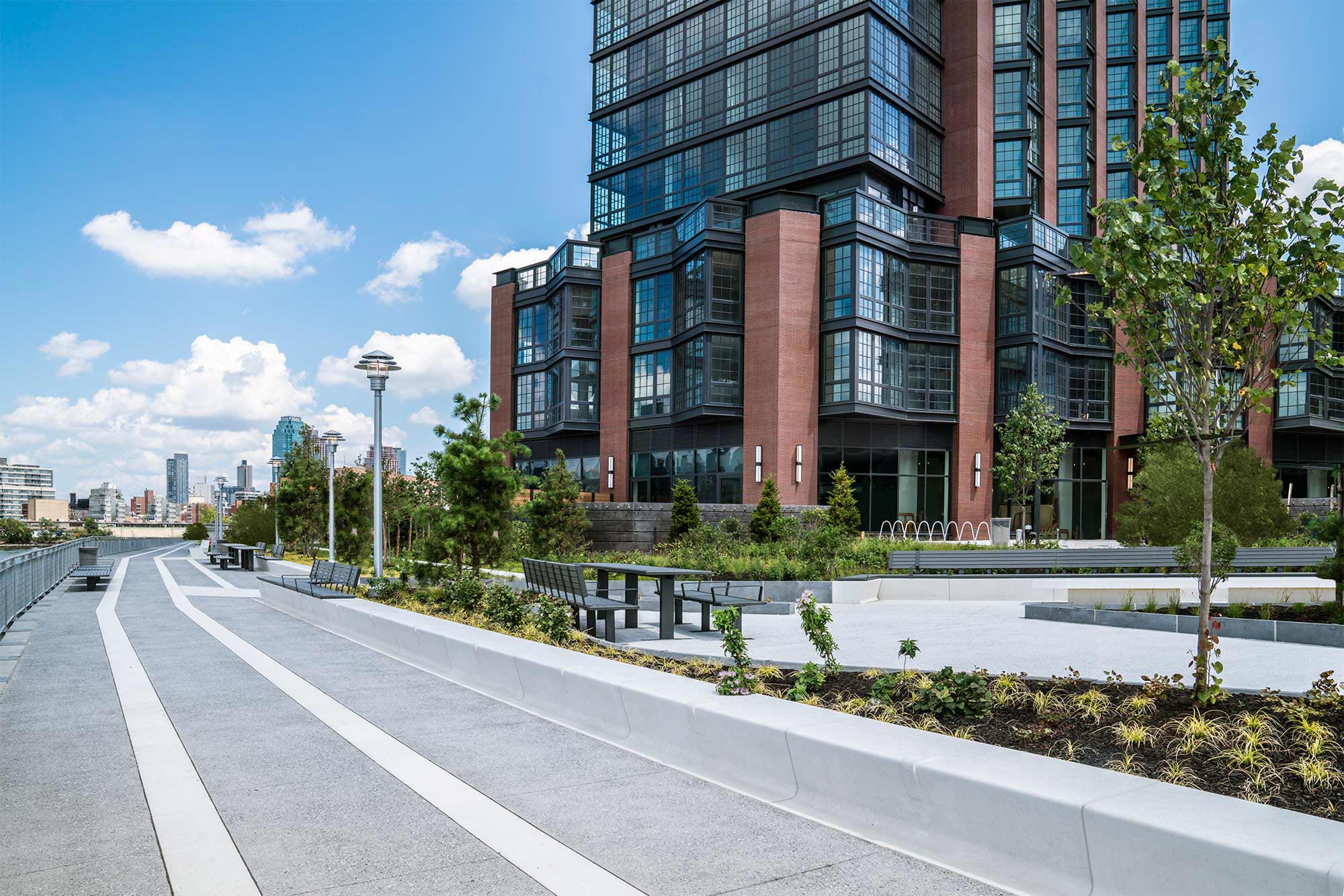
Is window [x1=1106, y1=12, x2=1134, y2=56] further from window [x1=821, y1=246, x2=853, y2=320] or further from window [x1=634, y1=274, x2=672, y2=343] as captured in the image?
window [x1=634, y1=274, x2=672, y2=343]

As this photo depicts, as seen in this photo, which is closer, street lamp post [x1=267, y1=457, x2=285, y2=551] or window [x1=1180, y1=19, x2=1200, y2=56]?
street lamp post [x1=267, y1=457, x2=285, y2=551]

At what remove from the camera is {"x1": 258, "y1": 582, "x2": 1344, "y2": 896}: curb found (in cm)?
377

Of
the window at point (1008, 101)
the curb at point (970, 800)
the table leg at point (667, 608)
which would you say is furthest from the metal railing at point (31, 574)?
the window at point (1008, 101)

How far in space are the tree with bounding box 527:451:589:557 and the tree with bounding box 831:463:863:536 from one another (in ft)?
28.6

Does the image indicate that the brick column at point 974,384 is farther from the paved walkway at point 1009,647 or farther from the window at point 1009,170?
the paved walkway at point 1009,647

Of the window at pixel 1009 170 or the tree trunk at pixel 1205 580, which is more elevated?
the window at pixel 1009 170

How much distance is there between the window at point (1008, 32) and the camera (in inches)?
1779

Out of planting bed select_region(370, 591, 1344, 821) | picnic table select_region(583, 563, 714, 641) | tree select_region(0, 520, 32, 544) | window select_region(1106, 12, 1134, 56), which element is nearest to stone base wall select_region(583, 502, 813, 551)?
picnic table select_region(583, 563, 714, 641)

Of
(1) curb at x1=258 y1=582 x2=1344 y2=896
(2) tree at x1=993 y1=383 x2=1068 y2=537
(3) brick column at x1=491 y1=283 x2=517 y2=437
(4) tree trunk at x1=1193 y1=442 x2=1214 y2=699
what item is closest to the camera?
(1) curb at x1=258 y1=582 x2=1344 y2=896

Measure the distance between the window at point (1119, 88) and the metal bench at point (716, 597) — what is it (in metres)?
48.0

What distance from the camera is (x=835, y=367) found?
36.7m

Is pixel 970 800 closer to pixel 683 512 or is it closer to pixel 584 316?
pixel 683 512

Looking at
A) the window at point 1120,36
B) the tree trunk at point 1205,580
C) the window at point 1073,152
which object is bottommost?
the tree trunk at point 1205,580

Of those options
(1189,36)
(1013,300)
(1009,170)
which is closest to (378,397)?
(1013,300)
